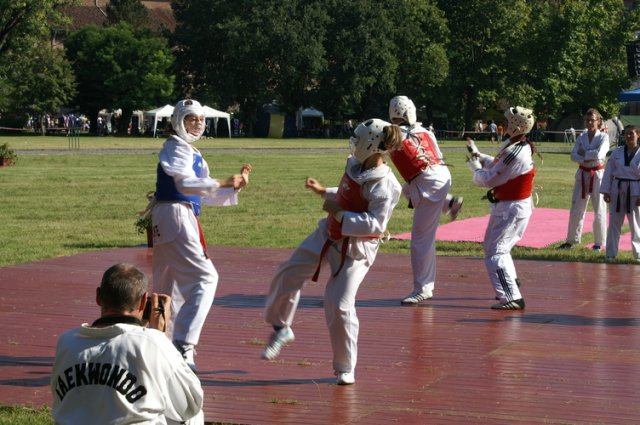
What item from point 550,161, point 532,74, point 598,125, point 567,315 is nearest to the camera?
point 567,315

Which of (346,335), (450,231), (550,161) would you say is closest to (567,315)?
(346,335)

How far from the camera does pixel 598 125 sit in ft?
55.2

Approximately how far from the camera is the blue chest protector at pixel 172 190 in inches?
335

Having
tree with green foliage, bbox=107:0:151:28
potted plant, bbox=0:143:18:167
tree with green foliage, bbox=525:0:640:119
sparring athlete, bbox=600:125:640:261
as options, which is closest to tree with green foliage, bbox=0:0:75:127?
tree with green foliage, bbox=107:0:151:28

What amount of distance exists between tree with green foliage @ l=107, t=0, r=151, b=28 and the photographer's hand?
115 m

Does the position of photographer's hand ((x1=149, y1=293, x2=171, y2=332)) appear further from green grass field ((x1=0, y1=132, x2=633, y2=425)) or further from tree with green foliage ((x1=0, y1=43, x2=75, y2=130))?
tree with green foliage ((x1=0, y1=43, x2=75, y2=130))

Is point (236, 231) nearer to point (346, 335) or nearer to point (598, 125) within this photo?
point (598, 125)

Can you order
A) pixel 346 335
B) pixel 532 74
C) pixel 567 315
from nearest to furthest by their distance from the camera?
pixel 346 335
pixel 567 315
pixel 532 74

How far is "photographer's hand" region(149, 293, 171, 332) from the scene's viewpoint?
4742 mm

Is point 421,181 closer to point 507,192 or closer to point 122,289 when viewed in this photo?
point 507,192

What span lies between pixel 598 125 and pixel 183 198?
9826 mm

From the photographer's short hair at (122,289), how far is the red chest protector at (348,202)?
3671mm

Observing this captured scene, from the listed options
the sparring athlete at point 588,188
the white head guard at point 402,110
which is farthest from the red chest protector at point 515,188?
the sparring athlete at point 588,188

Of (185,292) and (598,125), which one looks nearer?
(185,292)
